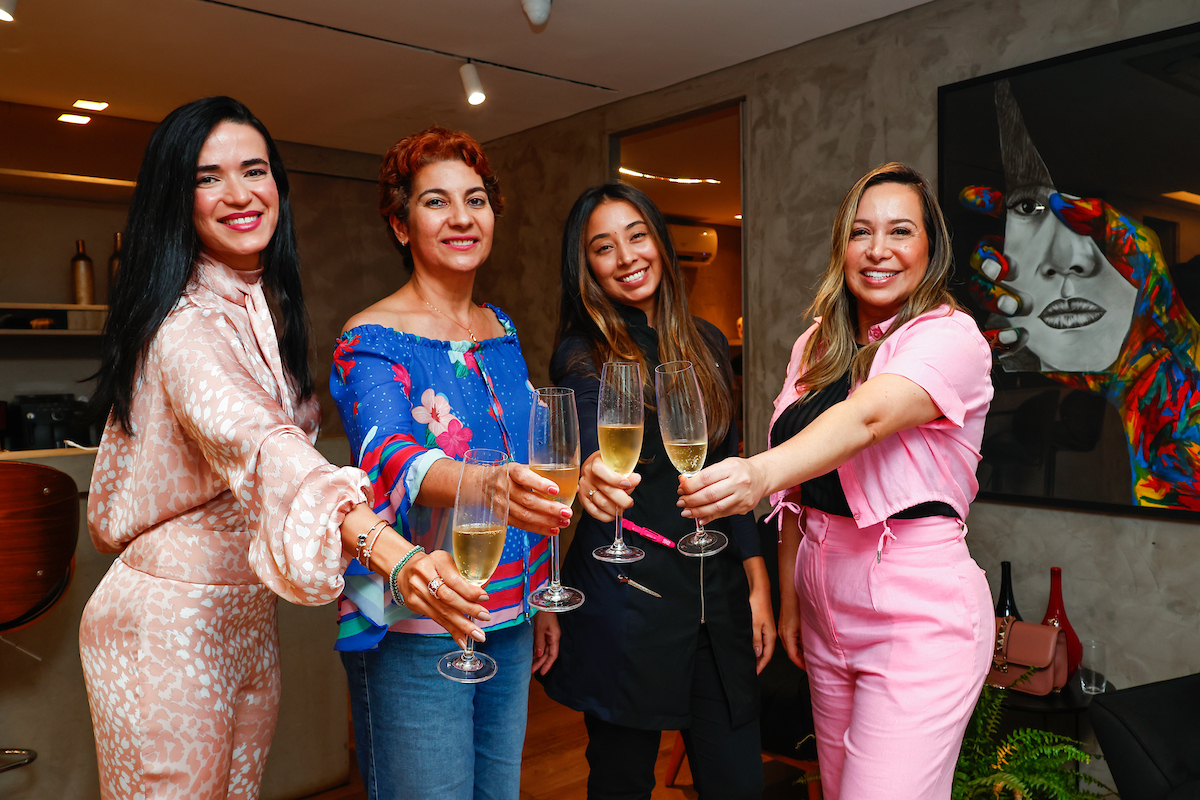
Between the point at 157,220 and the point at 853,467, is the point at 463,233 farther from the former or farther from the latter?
the point at 853,467

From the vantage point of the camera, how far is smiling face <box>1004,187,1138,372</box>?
286 cm

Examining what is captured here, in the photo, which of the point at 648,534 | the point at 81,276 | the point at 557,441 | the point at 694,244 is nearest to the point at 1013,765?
the point at 648,534

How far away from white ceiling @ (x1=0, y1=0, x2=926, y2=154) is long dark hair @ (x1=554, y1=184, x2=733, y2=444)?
1.99 m

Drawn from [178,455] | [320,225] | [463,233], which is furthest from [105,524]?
[320,225]

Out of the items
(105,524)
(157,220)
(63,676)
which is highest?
(157,220)

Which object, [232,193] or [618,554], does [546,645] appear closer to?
[618,554]

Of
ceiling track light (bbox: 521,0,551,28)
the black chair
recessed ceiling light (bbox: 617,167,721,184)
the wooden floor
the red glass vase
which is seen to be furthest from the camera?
recessed ceiling light (bbox: 617,167,721,184)

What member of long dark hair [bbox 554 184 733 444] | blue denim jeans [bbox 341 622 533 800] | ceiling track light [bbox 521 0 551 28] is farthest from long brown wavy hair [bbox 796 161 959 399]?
ceiling track light [bbox 521 0 551 28]

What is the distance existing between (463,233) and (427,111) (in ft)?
12.8

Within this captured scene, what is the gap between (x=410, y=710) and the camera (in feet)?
4.39

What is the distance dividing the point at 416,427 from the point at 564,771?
7.25 feet

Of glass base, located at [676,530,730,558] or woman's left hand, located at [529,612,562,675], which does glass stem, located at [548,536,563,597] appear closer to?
glass base, located at [676,530,730,558]

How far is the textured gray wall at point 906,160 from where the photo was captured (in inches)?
112

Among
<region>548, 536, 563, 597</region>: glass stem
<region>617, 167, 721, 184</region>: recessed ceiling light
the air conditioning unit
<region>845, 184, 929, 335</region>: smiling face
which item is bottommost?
<region>548, 536, 563, 597</region>: glass stem
